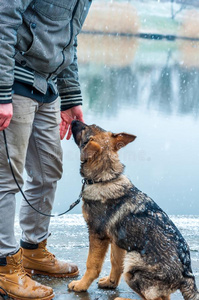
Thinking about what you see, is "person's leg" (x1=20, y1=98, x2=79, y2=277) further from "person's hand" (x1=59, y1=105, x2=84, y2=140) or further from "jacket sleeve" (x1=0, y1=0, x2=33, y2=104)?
"jacket sleeve" (x1=0, y1=0, x2=33, y2=104)

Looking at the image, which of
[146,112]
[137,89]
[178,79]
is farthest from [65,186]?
[178,79]

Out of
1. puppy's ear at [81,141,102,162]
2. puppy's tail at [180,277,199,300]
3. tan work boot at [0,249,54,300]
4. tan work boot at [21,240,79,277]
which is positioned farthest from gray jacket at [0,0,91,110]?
puppy's tail at [180,277,199,300]

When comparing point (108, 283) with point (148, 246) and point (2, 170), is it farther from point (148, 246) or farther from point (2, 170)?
point (2, 170)

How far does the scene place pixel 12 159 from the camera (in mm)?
2684

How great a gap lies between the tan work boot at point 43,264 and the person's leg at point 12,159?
0.39 m

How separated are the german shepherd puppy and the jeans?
0.22m

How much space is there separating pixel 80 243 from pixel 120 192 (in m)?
→ 0.97

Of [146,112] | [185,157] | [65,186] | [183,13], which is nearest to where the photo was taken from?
[65,186]

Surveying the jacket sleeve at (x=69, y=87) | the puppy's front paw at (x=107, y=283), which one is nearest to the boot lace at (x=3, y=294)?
the puppy's front paw at (x=107, y=283)

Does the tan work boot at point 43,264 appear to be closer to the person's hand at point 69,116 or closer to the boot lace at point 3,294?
the boot lace at point 3,294

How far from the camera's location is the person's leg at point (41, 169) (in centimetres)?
296

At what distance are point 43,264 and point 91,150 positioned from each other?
84 centimetres

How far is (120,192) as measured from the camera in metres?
3.04

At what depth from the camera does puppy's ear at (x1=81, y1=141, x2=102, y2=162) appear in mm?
2990
